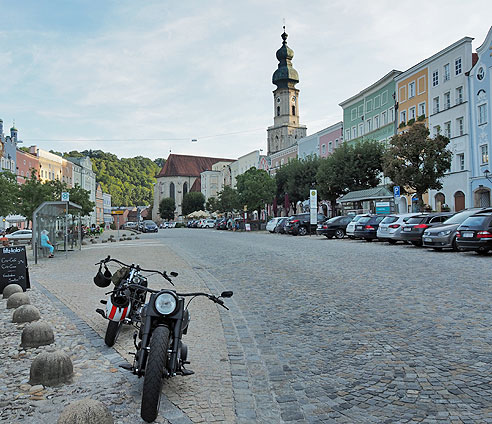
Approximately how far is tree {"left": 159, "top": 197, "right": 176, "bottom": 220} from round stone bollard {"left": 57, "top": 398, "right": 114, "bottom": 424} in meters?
123

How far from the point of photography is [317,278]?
12812mm

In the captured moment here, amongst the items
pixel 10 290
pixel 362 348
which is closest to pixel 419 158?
pixel 10 290

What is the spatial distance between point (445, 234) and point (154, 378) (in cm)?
1832

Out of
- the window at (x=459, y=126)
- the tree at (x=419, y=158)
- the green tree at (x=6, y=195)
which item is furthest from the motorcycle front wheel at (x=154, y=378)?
the window at (x=459, y=126)

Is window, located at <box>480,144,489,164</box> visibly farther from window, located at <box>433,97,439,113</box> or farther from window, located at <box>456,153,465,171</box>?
window, located at <box>433,97,439,113</box>

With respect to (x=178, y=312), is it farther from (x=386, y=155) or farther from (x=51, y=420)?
(x=386, y=155)

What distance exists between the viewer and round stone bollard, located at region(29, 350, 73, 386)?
4.90 meters

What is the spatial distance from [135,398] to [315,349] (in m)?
2.52

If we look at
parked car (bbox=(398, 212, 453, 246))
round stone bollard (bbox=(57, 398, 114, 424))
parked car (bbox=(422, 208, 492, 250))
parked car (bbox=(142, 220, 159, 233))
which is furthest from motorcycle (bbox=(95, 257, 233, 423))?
parked car (bbox=(142, 220, 159, 233))

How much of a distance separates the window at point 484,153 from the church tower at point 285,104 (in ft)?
196

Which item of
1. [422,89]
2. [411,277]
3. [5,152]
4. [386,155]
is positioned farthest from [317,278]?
[5,152]

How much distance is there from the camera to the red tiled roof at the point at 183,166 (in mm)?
134375

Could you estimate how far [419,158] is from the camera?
116 ft

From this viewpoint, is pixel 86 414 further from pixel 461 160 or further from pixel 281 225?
pixel 281 225
